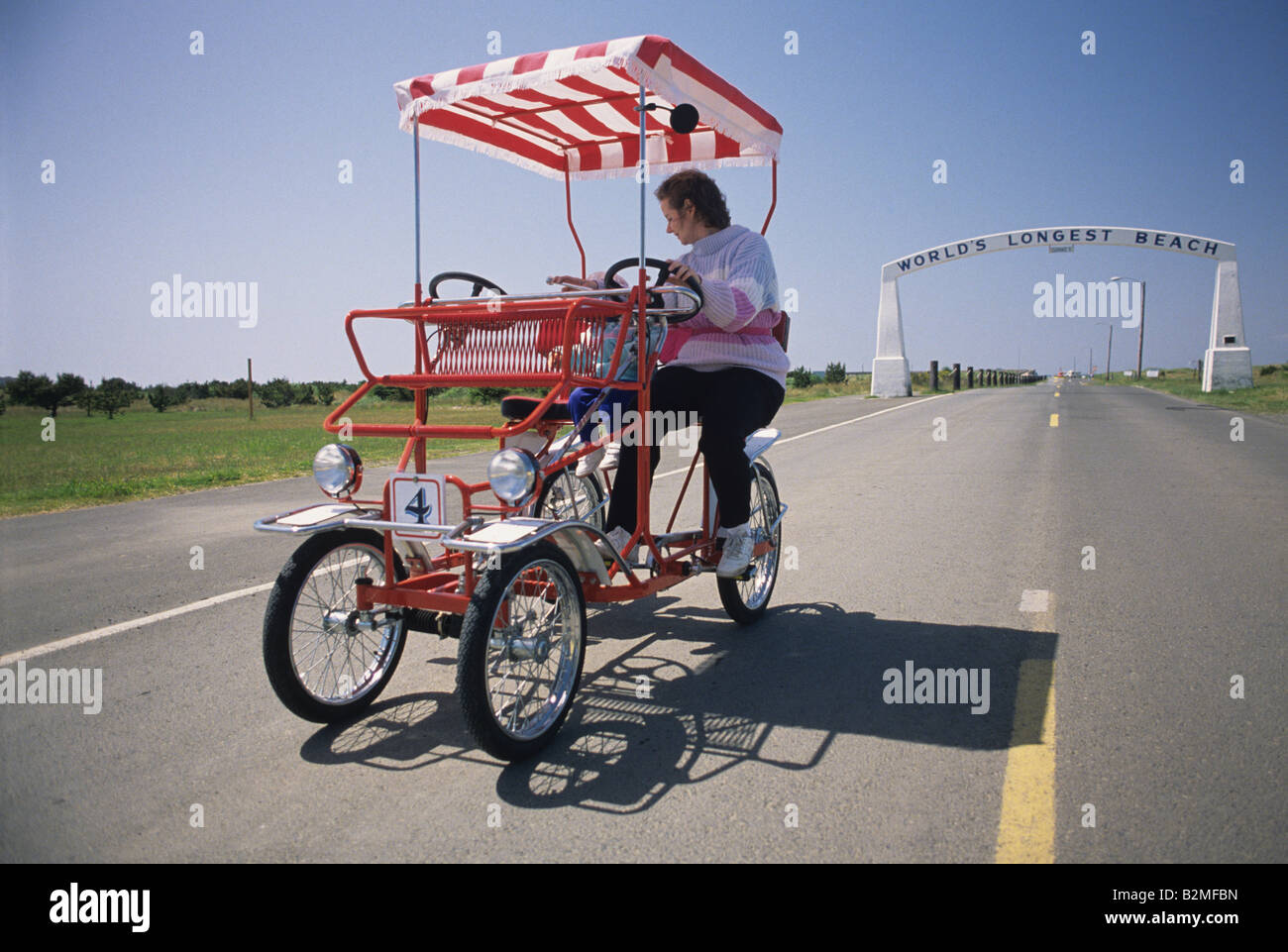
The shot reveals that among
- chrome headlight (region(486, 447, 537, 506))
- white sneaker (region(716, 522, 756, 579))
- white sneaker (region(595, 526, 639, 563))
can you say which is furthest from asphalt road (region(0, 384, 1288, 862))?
chrome headlight (region(486, 447, 537, 506))

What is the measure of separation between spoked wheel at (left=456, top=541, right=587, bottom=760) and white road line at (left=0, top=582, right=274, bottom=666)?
2486 millimetres

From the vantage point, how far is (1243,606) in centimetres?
522

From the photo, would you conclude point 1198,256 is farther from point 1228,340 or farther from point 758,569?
point 758,569

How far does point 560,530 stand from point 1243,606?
4.15 meters

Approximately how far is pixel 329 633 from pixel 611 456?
181 centimetres

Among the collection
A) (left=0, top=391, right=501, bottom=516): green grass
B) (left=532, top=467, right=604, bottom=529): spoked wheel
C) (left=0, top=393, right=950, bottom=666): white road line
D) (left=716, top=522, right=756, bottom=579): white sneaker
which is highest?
(left=532, top=467, right=604, bottom=529): spoked wheel

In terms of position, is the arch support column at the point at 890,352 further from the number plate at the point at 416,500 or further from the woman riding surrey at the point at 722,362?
the number plate at the point at 416,500

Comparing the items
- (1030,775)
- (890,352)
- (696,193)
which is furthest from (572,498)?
(890,352)

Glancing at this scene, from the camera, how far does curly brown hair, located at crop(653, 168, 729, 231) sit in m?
4.82

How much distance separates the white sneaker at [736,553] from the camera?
4.57m

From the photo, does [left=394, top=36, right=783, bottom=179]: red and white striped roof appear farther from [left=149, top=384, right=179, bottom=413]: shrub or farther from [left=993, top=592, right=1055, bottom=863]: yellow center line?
[left=149, top=384, right=179, bottom=413]: shrub

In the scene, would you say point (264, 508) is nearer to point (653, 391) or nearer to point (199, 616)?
point (199, 616)

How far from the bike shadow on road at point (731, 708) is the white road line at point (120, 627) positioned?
1.97 m
